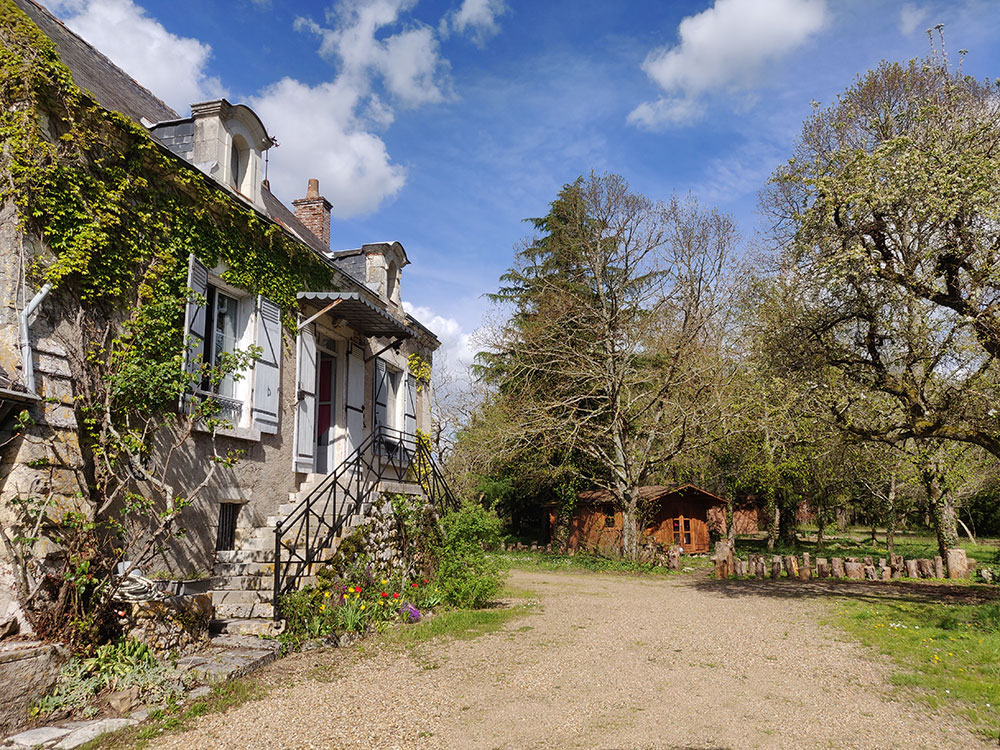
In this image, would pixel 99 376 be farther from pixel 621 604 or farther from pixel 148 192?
pixel 621 604

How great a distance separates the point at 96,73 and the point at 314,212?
5.60 meters

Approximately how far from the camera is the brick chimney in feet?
47.8

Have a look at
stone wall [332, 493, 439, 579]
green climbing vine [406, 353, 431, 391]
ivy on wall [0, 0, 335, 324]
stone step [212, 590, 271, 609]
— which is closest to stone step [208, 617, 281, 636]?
stone step [212, 590, 271, 609]

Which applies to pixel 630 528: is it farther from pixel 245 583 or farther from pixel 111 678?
pixel 111 678

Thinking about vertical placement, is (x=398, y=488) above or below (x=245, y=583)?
above

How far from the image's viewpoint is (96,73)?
928 cm

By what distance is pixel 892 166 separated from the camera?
29.9ft

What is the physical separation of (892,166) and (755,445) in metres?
13.3

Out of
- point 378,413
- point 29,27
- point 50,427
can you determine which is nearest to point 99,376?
point 50,427

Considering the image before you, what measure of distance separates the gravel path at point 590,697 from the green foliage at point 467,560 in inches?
45.6

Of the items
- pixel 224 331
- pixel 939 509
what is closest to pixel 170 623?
pixel 224 331

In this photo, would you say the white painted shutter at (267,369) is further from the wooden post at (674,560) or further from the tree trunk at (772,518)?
the tree trunk at (772,518)

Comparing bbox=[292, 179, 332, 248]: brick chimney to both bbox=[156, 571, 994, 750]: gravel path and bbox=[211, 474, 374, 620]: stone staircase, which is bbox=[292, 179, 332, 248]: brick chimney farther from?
bbox=[156, 571, 994, 750]: gravel path

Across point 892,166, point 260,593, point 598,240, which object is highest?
point 598,240
